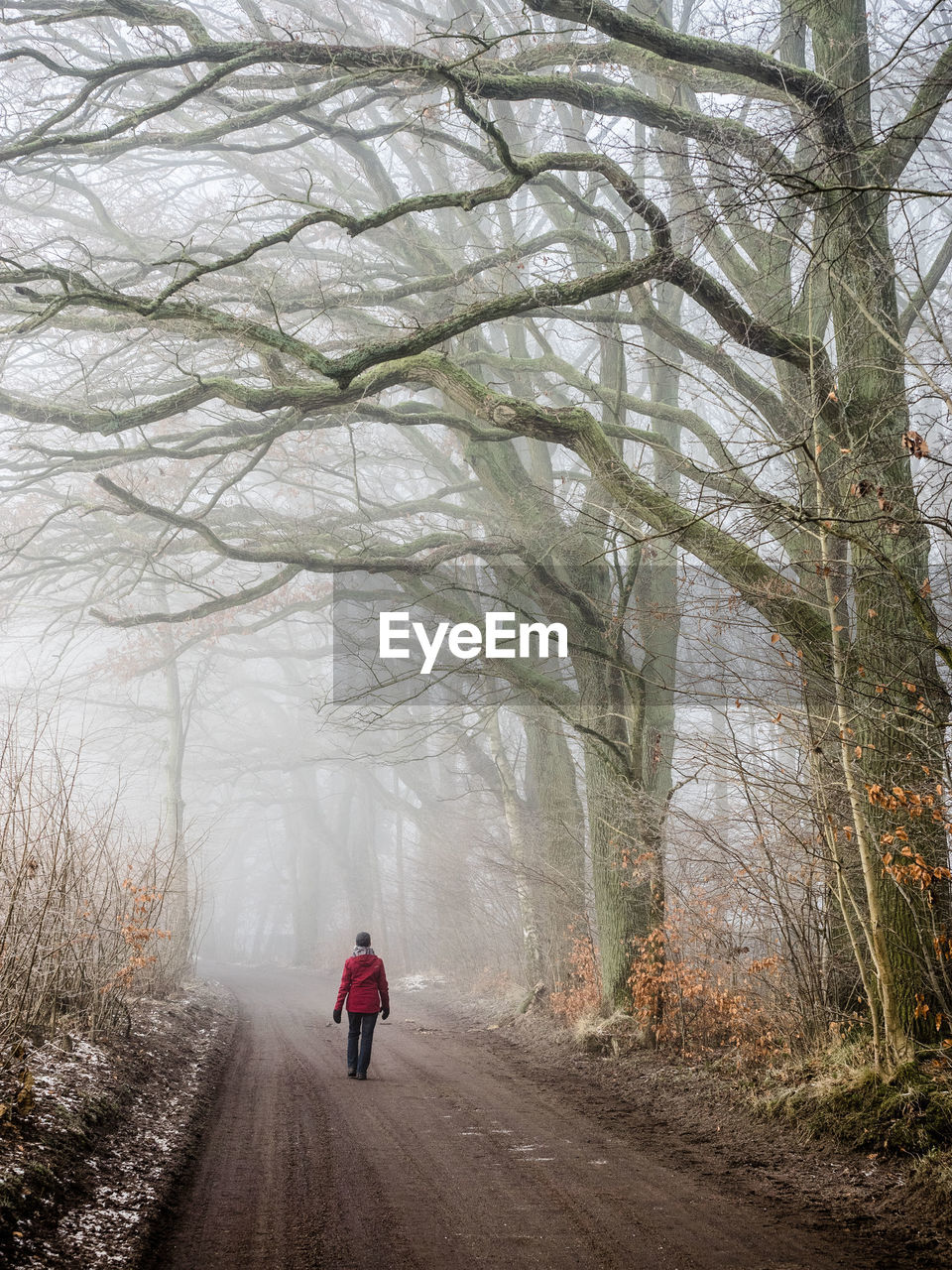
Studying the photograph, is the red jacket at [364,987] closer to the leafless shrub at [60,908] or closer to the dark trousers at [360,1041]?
the dark trousers at [360,1041]

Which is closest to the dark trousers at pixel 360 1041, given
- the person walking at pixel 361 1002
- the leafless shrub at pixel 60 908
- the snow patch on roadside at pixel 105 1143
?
the person walking at pixel 361 1002

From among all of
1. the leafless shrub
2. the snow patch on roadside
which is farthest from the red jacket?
the leafless shrub

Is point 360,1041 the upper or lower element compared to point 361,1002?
lower

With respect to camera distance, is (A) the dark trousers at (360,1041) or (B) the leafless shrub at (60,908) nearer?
(B) the leafless shrub at (60,908)

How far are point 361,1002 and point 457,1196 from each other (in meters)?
4.77

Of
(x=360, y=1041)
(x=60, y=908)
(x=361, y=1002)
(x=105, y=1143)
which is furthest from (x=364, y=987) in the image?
(x=105, y=1143)

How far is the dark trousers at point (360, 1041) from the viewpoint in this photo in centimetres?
943

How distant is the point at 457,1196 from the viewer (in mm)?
5277

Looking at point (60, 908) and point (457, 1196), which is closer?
point (457, 1196)

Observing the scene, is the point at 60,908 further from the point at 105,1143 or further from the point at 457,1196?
the point at 457,1196

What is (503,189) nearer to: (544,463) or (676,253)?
(676,253)

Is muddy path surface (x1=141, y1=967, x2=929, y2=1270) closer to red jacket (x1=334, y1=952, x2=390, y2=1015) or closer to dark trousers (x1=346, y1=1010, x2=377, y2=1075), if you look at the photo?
dark trousers (x1=346, y1=1010, x2=377, y2=1075)

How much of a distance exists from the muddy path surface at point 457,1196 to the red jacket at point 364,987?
107cm

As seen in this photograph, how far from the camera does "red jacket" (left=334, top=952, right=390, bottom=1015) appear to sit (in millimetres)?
9859
